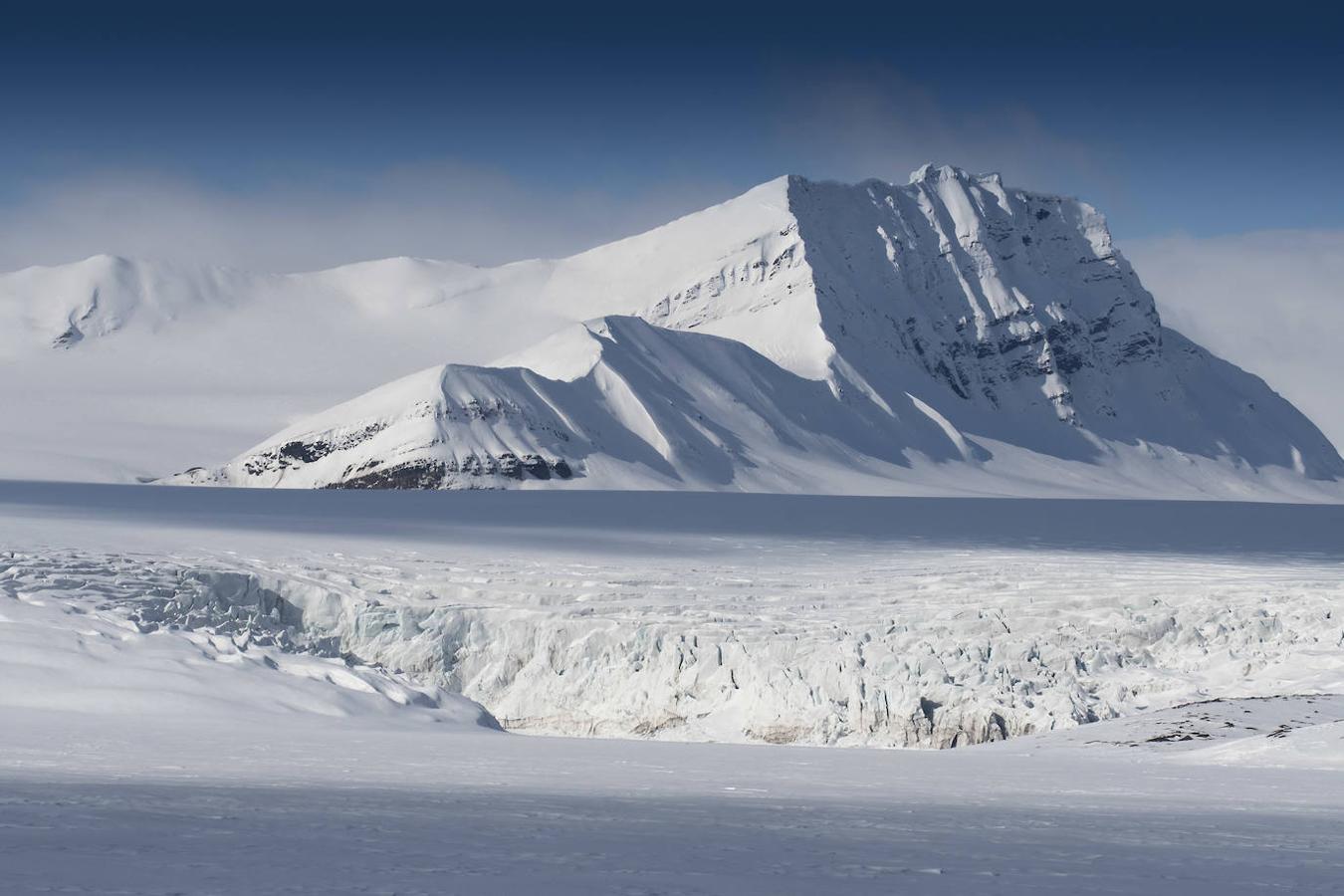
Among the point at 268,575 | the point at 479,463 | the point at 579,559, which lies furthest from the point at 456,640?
the point at 479,463

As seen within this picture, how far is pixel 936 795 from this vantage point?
1717cm

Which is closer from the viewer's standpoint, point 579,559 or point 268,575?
point 268,575

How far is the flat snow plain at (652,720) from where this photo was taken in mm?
12562

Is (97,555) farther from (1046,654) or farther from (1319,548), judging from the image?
(1319,548)

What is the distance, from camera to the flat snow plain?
12.6 m

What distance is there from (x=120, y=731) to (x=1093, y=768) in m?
12.8

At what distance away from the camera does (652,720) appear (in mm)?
30328

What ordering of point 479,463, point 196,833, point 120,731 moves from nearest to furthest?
1. point 196,833
2. point 120,731
3. point 479,463

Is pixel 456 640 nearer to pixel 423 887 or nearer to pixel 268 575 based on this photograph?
pixel 268 575

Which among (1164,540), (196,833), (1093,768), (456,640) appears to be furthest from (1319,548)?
(196,833)

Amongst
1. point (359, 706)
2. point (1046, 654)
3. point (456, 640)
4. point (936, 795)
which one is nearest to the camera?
point (936, 795)

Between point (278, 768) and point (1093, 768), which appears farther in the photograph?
point (1093, 768)

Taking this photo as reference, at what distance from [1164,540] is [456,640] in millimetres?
53268

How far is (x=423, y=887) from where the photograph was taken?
11.1m
